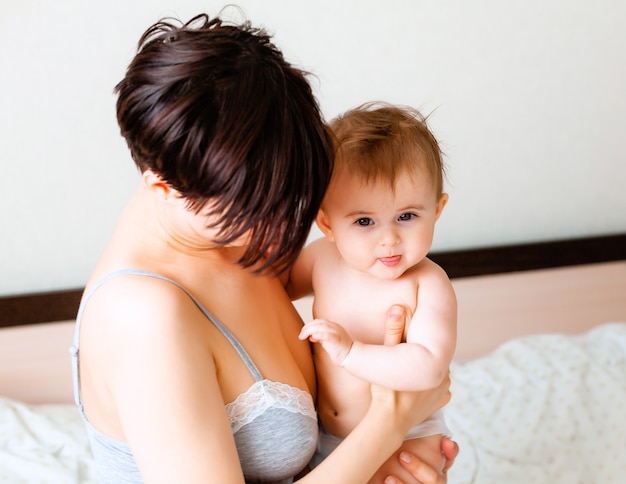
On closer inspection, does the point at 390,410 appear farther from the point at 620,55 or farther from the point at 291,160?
the point at 620,55

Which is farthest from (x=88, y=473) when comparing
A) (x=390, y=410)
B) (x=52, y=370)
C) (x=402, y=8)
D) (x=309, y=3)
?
(x=402, y=8)

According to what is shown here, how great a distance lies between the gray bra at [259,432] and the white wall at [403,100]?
1154 millimetres

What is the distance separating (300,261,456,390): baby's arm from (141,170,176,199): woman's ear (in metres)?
0.29

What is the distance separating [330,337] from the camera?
1049 mm

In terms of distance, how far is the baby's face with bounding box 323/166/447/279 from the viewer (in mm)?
1063

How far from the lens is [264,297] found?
3.66 ft

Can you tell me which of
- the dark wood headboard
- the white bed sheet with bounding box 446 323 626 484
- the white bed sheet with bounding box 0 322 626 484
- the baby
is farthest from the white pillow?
the dark wood headboard

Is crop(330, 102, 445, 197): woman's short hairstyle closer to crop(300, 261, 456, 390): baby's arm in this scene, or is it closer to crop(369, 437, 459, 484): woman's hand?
crop(300, 261, 456, 390): baby's arm

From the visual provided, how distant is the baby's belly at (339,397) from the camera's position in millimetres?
1176

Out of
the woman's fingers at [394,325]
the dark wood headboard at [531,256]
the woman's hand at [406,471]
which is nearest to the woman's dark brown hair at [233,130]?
the woman's fingers at [394,325]

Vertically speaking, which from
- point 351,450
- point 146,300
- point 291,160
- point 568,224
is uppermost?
point 291,160

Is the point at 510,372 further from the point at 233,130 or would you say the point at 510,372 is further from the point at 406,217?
the point at 233,130

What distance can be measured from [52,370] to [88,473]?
45cm

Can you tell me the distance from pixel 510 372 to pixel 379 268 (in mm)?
990
